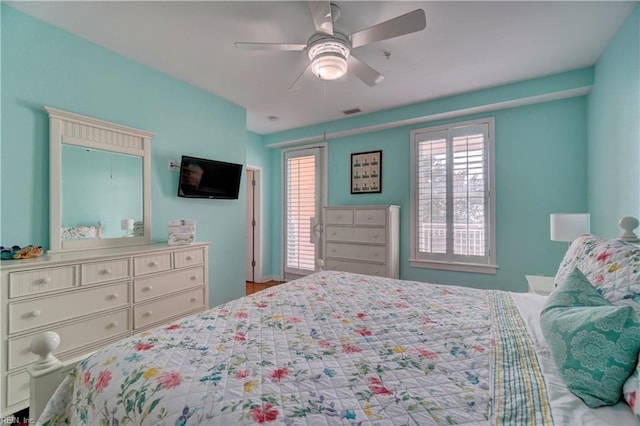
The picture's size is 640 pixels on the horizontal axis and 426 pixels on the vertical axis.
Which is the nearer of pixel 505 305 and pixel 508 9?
pixel 505 305

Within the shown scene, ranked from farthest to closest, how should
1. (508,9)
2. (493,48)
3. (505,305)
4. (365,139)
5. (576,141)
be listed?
(365,139)
(576,141)
(493,48)
(508,9)
(505,305)

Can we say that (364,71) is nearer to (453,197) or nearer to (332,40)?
(332,40)

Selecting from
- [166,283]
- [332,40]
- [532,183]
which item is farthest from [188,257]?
[532,183]

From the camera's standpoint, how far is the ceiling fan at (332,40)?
5.58 feet

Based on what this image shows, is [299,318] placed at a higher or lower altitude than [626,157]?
lower

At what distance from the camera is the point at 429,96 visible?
340 centimetres

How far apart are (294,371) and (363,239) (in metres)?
2.94

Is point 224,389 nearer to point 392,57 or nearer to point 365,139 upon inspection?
point 392,57

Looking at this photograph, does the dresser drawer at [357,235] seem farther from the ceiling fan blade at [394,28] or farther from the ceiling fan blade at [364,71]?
the ceiling fan blade at [394,28]

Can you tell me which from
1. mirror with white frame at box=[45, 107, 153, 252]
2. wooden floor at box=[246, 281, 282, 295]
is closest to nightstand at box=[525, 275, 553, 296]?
mirror with white frame at box=[45, 107, 153, 252]

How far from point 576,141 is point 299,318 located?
3.44 m

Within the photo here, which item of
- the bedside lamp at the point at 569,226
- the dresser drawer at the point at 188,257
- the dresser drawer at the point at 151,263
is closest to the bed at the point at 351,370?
the bedside lamp at the point at 569,226

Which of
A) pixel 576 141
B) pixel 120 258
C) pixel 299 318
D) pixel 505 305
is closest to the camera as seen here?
pixel 299 318

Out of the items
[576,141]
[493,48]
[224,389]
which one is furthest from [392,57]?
[224,389]
